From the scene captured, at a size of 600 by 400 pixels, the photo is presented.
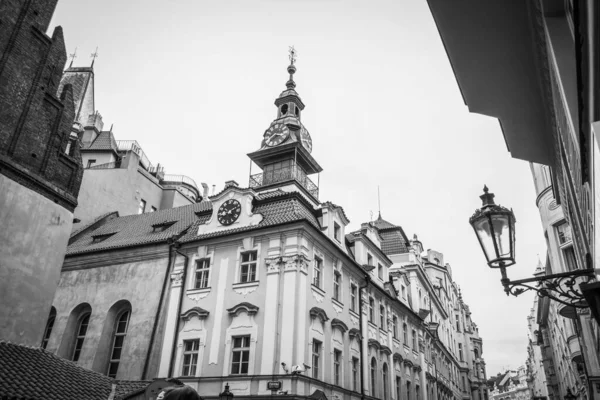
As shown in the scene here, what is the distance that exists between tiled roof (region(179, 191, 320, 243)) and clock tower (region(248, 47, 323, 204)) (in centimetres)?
433

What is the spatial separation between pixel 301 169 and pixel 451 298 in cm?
3888

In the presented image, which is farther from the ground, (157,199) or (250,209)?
(157,199)

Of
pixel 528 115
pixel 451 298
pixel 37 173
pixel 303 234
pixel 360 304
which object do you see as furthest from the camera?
pixel 451 298

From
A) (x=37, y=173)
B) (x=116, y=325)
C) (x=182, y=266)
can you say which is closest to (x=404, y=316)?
(x=182, y=266)

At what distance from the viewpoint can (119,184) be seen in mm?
33656

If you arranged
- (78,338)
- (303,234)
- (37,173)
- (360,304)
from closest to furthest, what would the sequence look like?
(37,173)
(303,234)
(78,338)
(360,304)

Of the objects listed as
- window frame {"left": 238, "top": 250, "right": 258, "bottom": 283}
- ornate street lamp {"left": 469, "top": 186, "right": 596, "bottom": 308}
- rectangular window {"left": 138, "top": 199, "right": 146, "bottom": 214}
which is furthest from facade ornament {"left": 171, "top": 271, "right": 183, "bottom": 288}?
ornate street lamp {"left": 469, "top": 186, "right": 596, "bottom": 308}

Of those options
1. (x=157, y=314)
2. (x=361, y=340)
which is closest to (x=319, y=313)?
(x=361, y=340)

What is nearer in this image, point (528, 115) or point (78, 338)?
point (528, 115)

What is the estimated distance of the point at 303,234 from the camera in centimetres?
1989

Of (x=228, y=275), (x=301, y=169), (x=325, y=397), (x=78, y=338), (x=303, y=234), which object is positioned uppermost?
(x=301, y=169)

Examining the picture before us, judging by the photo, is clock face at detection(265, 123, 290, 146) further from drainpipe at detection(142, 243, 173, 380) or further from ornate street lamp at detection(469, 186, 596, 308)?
ornate street lamp at detection(469, 186, 596, 308)

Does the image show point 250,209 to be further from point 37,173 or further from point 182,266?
point 37,173

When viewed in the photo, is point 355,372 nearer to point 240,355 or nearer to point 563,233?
point 240,355
